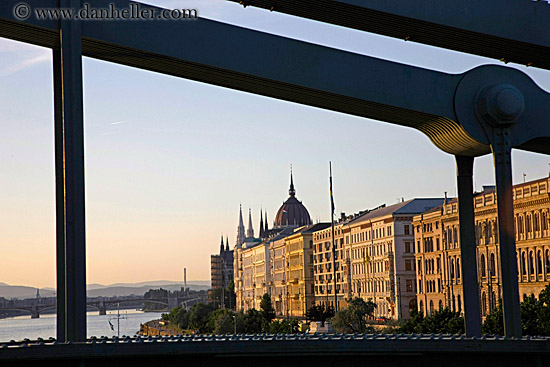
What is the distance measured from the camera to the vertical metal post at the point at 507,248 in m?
18.0

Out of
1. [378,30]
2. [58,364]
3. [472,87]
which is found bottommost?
[58,364]

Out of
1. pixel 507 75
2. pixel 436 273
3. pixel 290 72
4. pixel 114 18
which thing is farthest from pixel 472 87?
pixel 436 273

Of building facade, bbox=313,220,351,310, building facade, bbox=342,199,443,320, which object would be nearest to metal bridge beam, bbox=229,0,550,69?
building facade, bbox=342,199,443,320

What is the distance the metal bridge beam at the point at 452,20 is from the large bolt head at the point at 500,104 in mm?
1325

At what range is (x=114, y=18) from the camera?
16938 millimetres

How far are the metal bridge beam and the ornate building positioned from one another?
5788cm

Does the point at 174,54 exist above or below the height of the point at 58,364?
above

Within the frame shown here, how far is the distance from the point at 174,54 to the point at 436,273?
9221 centimetres

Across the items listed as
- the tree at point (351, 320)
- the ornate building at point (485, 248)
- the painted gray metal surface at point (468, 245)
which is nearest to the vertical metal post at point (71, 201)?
the painted gray metal surface at point (468, 245)

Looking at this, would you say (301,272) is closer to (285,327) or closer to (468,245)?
(285,327)

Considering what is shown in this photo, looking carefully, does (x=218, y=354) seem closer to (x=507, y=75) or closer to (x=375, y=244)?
(x=507, y=75)

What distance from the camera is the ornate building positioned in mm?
79875

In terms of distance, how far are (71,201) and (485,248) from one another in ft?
262

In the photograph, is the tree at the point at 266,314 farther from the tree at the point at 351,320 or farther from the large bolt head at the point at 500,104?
the large bolt head at the point at 500,104
